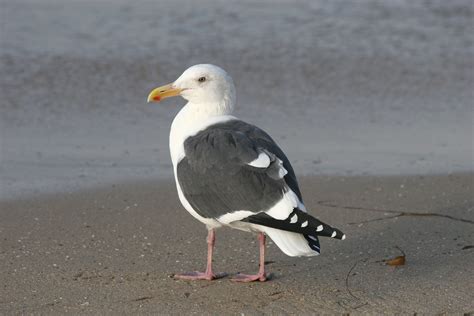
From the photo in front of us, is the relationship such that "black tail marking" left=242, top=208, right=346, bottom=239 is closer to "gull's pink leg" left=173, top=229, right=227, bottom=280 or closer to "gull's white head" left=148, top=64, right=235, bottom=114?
"gull's pink leg" left=173, top=229, right=227, bottom=280

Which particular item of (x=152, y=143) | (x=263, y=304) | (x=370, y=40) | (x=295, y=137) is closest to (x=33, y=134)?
(x=152, y=143)

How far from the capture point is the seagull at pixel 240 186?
486 centimetres

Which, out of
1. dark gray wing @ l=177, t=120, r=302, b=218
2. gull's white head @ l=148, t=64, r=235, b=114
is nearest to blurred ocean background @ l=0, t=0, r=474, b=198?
gull's white head @ l=148, t=64, r=235, b=114

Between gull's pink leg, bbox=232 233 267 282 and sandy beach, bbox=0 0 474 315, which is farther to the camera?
gull's pink leg, bbox=232 233 267 282

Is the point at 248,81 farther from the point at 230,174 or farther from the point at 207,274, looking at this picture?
the point at 230,174

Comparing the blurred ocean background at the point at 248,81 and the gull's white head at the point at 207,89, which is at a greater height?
the gull's white head at the point at 207,89

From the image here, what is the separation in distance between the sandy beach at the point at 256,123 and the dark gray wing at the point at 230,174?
1.65 ft

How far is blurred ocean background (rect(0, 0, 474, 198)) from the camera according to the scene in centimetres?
812

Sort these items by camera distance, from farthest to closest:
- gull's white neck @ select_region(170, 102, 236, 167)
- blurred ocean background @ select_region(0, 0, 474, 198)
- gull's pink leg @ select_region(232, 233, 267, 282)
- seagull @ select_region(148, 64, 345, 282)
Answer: blurred ocean background @ select_region(0, 0, 474, 198) < gull's white neck @ select_region(170, 102, 236, 167) < gull's pink leg @ select_region(232, 233, 267, 282) < seagull @ select_region(148, 64, 345, 282)

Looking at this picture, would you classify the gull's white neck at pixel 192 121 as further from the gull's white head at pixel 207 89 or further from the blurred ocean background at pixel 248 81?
the blurred ocean background at pixel 248 81

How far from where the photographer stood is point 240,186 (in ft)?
16.5

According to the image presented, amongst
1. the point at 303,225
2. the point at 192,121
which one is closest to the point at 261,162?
the point at 303,225

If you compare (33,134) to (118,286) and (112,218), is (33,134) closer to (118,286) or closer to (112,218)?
(112,218)

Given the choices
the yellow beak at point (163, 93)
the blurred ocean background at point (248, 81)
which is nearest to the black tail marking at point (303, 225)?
the yellow beak at point (163, 93)
